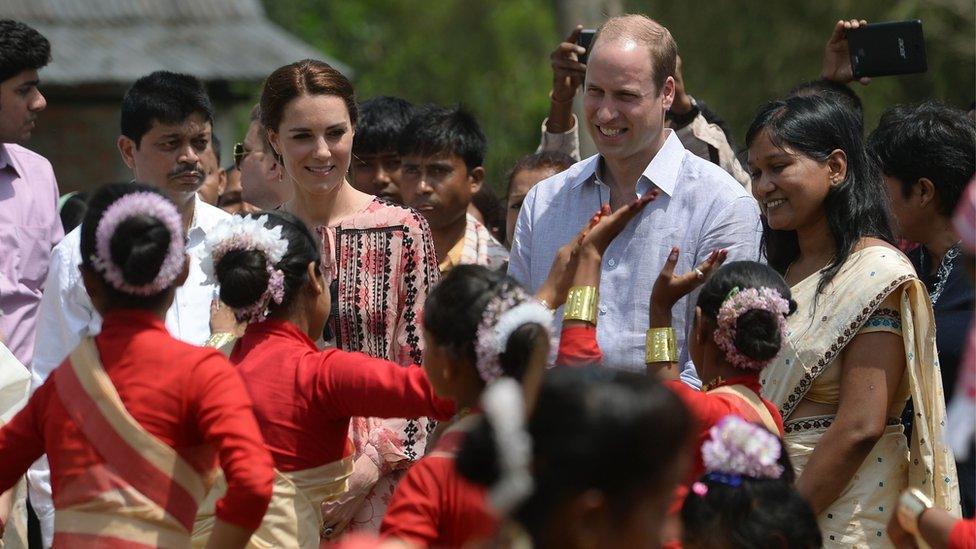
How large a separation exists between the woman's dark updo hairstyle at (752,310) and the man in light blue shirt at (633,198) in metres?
0.52

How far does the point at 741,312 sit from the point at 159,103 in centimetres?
263

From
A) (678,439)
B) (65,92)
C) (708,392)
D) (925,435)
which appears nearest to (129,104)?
(708,392)

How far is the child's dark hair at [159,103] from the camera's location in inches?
216

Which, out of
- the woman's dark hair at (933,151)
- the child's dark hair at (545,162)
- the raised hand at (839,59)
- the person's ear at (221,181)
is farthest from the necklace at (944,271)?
the person's ear at (221,181)

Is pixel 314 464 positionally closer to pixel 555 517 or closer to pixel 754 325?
pixel 754 325

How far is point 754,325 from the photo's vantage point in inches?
155

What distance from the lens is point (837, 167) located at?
4574mm

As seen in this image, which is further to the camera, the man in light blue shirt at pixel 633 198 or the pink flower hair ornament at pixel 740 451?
the man in light blue shirt at pixel 633 198

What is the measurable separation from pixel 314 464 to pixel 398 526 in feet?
2.66

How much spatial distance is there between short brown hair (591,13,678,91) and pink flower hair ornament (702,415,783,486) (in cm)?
168

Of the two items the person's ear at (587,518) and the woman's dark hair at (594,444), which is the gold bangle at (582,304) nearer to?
the woman's dark hair at (594,444)

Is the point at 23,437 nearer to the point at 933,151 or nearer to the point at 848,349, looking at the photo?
the point at 848,349

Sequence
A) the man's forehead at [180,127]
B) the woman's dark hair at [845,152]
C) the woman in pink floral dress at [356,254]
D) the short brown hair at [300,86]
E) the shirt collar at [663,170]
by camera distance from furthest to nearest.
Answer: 1. the man's forehead at [180,127]
2. the short brown hair at [300,86]
3. the shirt collar at [663,170]
4. the woman in pink floral dress at [356,254]
5. the woman's dark hair at [845,152]

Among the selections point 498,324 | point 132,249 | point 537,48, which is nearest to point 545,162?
point 132,249
